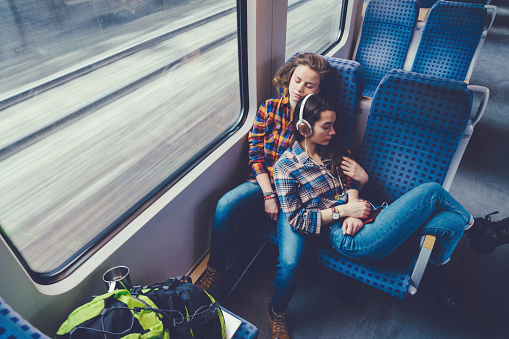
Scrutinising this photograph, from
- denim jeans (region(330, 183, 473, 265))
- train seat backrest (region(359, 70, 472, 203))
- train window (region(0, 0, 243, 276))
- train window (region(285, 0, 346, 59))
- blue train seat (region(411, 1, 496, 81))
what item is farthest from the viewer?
train window (region(285, 0, 346, 59))

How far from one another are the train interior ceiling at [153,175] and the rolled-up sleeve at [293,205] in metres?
0.46

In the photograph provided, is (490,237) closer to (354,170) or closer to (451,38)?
(354,170)

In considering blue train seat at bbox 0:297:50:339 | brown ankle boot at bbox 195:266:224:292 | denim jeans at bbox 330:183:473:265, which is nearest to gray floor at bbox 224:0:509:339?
brown ankle boot at bbox 195:266:224:292

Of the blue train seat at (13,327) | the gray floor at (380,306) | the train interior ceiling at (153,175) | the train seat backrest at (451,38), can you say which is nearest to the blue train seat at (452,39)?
the train seat backrest at (451,38)

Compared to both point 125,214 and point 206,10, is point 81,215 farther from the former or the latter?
point 206,10

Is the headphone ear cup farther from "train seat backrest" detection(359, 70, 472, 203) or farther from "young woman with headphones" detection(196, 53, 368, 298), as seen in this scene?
"train seat backrest" detection(359, 70, 472, 203)

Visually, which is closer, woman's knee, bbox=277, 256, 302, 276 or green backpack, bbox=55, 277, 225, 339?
green backpack, bbox=55, 277, 225, 339

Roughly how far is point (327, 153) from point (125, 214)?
1.08 metres

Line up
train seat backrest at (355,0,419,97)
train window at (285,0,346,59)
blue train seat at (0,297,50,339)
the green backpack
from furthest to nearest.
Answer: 1. train window at (285,0,346,59)
2. train seat backrest at (355,0,419,97)
3. the green backpack
4. blue train seat at (0,297,50,339)

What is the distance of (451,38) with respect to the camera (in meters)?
2.89

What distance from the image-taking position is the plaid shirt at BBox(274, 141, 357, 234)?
1596mm

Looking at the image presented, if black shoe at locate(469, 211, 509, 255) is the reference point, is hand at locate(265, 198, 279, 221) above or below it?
above

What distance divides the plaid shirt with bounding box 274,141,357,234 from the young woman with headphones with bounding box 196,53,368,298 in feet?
0.42

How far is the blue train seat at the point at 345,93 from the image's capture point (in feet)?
5.86
